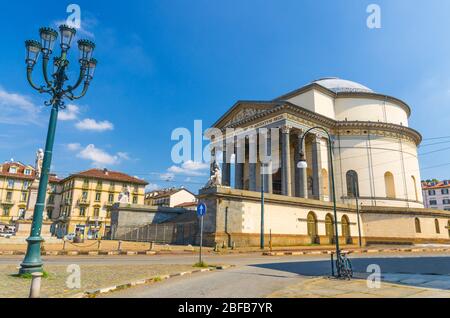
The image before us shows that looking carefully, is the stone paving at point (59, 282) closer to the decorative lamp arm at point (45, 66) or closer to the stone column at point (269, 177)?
the decorative lamp arm at point (45, 66)

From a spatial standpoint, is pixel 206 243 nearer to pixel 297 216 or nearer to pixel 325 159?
pixel 297 216

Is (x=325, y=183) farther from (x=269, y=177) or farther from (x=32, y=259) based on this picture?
(x=32, y=259)

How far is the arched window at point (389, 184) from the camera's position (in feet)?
135

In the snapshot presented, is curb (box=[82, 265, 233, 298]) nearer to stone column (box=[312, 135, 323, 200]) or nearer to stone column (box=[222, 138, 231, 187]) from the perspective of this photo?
stone column (box=[312, 135, 323, 200])

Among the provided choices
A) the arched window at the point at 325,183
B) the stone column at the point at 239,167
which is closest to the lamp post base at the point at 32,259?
the stone column at the point at 239,167

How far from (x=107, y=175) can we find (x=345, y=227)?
46.7 m

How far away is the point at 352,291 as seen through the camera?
723 centimetres

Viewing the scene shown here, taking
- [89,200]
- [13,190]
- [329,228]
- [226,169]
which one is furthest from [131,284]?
[13,190]

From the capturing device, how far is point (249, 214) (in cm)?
2462

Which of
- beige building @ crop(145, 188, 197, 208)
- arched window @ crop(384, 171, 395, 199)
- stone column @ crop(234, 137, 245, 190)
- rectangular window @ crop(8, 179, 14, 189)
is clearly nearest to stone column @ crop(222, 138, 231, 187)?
stone column @ crop(234, 137, 245, 190)

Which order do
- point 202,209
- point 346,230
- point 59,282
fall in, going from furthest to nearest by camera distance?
point 346,230, point 202,209, point 59,282

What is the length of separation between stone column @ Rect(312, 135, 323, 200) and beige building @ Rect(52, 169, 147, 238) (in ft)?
111

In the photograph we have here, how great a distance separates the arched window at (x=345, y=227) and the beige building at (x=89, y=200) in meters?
37.2
